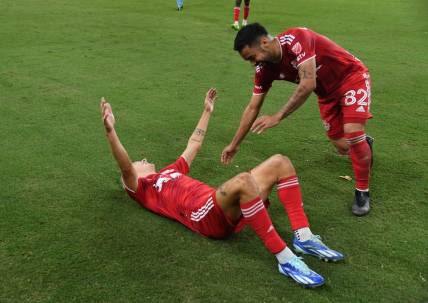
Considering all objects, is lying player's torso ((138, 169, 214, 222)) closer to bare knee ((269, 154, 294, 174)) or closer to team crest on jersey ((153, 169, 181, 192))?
team crest on jersey ((153, 169, 181, 192))

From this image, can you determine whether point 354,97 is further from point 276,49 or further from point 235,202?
point 235,202

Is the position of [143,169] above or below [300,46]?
below

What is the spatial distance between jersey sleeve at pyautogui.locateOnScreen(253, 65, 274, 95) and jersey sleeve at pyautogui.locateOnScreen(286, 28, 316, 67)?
0.95 feet

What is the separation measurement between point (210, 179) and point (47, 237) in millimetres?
1359

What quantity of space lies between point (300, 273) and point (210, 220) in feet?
2.00

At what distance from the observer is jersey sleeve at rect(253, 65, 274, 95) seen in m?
3.57

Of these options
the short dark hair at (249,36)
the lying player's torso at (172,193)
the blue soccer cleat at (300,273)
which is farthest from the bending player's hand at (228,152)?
the blue soccer cleat at (300,273)

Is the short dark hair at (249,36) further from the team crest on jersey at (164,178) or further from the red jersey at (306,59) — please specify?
the team crest on jersey at (164,178)

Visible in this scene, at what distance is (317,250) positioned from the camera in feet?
9.35

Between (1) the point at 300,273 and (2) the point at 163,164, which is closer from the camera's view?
(1) the point at 300,273

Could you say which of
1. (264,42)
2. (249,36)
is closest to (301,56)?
(264,42)

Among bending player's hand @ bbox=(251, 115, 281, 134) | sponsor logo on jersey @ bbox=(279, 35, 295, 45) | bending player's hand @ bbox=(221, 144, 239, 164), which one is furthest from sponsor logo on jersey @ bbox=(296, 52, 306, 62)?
bending player's hand @ bbox=(221, 144, 239, 164)

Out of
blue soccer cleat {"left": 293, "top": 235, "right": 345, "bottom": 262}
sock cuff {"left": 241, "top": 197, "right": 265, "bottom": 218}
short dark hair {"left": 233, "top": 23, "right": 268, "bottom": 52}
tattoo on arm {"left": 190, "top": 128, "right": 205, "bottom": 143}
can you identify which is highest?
short dark hair {"left": 233, "top": 23, "right": 268, "bottom": 52}

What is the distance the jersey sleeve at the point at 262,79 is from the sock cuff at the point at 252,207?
120cm
